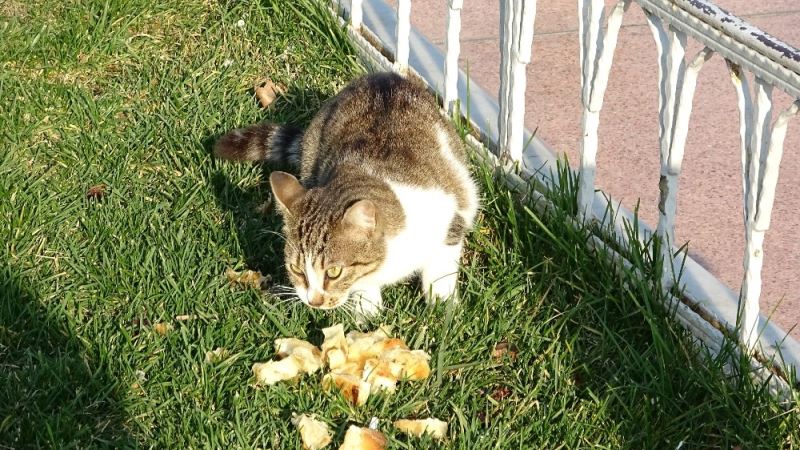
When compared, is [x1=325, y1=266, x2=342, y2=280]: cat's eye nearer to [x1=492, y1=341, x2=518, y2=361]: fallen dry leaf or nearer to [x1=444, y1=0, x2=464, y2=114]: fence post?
[x1=492, y1=341, x2=518, y2=361]: fallen dry leaf

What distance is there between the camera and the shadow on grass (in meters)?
3.49

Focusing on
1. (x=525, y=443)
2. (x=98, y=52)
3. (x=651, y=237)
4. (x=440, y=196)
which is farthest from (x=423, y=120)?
(x=98, y=52)

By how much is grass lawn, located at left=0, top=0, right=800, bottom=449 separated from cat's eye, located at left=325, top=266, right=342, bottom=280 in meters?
0.19

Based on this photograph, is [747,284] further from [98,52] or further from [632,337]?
[98,52]

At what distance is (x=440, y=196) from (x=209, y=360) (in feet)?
3.38

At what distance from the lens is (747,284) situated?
11.2 feet

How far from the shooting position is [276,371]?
366cm

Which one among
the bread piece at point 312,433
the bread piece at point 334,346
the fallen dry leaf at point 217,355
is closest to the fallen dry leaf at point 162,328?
the fallen dry leaf at point 217,355

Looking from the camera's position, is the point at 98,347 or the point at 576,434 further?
the point at 98,347

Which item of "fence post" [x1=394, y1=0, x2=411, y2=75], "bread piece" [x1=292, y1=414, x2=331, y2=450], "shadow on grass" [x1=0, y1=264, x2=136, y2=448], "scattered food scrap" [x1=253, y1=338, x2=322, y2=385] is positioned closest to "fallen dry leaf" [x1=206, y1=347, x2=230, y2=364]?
"scattered food scrap" [x1=253, y1=338, x2=322, y2=385]

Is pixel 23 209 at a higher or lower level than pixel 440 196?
lower

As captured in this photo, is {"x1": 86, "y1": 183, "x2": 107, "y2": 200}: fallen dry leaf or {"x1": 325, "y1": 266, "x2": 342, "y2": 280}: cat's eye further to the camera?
{"x1": 86, "y1": 183, "x2": 107, "y2": 200}: fallen dry leaf

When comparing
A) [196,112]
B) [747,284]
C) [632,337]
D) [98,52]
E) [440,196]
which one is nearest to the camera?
[747,284]

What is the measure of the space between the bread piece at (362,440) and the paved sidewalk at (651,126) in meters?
1.42
